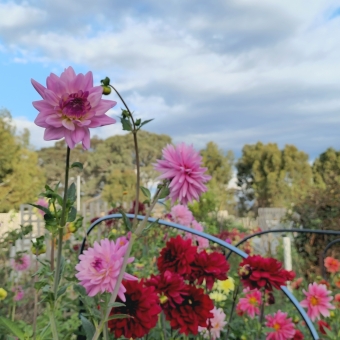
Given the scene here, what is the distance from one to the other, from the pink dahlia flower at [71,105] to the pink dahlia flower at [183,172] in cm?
20

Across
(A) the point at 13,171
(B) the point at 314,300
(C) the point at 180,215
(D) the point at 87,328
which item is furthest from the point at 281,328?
(A) the point at 13,171

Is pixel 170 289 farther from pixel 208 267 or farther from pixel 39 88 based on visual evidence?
pixel 39 88

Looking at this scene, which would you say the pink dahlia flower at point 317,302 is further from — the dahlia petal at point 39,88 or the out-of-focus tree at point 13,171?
→ the out-of-focus tree at point 13,171

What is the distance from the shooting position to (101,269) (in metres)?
0.73

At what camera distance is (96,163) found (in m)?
21.3

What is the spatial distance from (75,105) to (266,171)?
21539 mm

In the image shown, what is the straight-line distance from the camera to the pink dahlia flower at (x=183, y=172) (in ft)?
2.57

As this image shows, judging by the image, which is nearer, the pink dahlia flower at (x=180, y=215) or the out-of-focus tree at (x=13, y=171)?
the pink dahlia flower at (x=180, y=215)

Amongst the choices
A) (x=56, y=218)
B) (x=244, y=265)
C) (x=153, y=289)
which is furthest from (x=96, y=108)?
(x=244, y=265)

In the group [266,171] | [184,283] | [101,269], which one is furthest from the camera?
[266,171]

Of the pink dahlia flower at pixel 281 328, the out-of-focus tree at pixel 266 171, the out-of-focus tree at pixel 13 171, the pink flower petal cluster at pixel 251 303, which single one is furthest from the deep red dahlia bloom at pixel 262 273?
the out-of-focus tree at pixel 266 171

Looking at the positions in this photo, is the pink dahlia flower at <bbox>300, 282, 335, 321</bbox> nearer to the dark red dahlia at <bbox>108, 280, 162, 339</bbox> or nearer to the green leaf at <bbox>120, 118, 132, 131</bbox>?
the dark red dahlia at <bbox>108, 280, 162, 339</bbox>

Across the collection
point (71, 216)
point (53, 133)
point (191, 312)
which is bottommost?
point (191, 312)

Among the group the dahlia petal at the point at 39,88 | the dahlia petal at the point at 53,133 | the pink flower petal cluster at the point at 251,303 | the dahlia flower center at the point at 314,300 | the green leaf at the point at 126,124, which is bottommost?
the pink flower petal cluster at the point at 251,303
